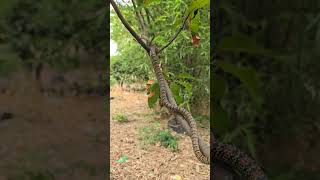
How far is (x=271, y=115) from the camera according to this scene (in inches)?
11.2

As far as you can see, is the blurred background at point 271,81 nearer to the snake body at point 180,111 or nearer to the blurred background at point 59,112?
the snake body at point 180,111

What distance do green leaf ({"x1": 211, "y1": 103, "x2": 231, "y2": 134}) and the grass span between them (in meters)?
2.30

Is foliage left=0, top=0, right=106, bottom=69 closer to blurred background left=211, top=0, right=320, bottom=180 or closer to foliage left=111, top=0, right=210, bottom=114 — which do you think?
blurred background left=211, top=0, right=320, bottom=180

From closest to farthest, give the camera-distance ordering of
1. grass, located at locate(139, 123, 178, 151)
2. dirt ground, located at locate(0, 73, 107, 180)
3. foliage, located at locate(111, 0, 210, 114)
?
dirt ground, located at locate(0, 73, 107, 180) < grass, located at locate(139, 123, 178, 151) < foliage, located at locate(111, 0, 210, 114)

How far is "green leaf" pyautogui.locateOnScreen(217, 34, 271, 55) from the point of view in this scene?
27 centimetres

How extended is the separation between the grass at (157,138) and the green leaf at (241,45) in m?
2.34

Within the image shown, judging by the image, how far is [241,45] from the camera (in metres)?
0.27

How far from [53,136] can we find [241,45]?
1999 mm

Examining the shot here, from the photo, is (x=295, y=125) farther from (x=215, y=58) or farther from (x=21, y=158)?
(x=21, y=158)

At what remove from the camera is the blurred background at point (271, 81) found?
0.28 m

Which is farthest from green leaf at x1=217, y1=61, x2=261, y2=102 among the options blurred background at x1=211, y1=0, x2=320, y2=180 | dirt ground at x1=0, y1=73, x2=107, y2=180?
dirt ground at x1=0, y1=73, x2=107, y2=180

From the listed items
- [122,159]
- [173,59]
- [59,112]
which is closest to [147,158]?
[122,159]

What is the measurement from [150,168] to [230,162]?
2091 mm

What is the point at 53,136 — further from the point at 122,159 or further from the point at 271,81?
the point at 271,81
